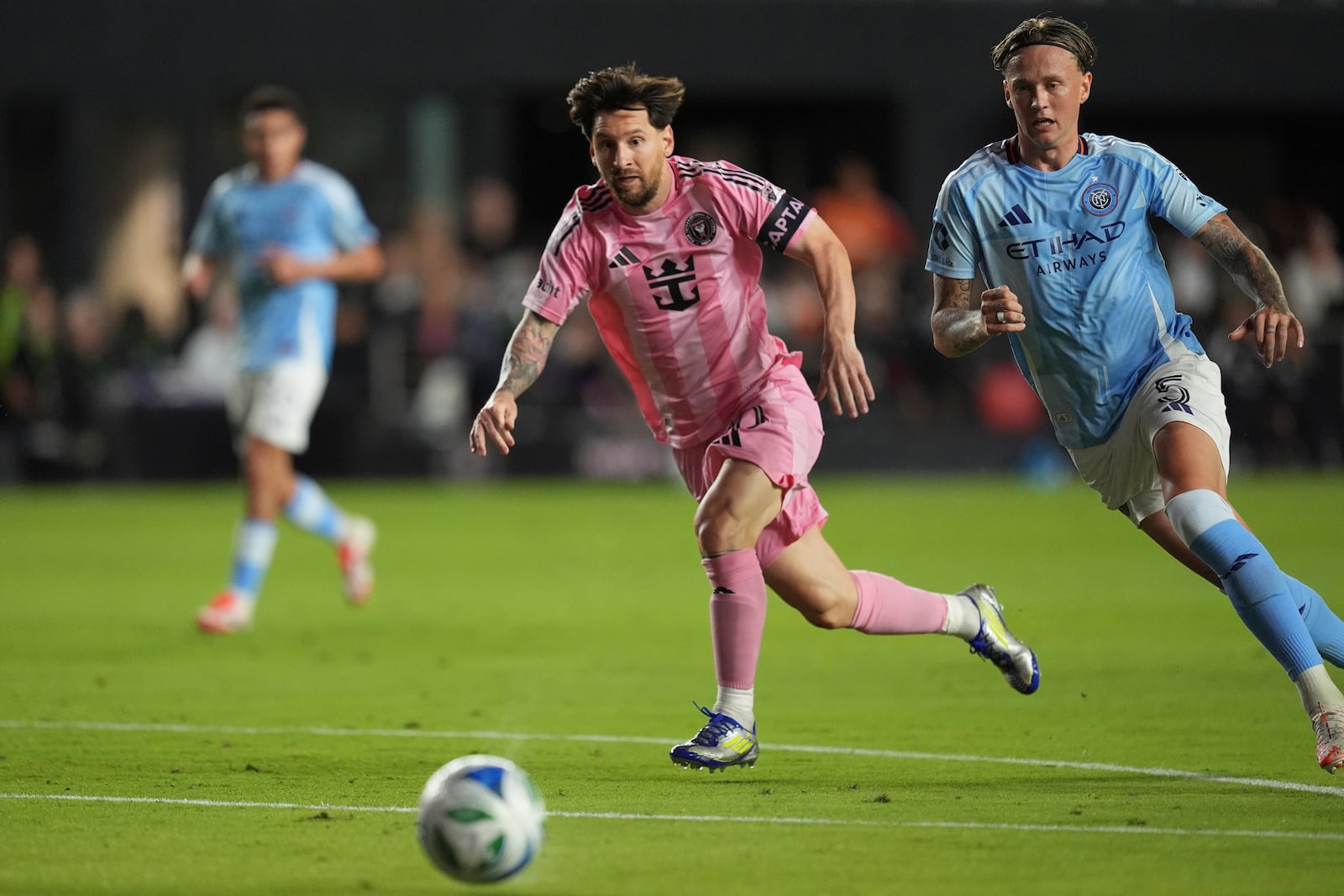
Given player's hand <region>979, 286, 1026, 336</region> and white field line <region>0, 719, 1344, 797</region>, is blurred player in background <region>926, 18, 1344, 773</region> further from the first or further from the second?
white field line <region>0, 719, 1344, 797</region>

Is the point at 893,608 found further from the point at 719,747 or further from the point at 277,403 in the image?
the point at 277,403

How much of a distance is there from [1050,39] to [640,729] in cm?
284

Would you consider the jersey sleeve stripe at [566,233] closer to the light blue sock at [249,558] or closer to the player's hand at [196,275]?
the light blue sock at [249,558]

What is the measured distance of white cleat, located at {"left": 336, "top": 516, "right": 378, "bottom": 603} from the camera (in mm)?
11344

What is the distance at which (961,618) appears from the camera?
7227 mm

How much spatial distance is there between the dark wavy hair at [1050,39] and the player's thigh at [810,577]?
169 cm

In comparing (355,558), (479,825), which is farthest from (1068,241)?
(355,558)

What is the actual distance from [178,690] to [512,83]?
16.6 m

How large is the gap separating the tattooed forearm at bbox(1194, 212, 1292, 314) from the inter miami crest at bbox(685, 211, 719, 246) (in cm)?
156

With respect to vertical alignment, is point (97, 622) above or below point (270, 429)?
below

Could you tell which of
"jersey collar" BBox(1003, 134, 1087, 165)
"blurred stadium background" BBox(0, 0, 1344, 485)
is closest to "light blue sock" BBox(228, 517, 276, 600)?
"jersey collar" BBox(1003, 134, 1087, 165)

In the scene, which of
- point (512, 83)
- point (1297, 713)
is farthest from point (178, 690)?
point (512, 83)

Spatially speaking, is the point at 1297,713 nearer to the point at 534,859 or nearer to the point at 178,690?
the point at 534,859

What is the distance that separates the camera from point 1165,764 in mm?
6449
